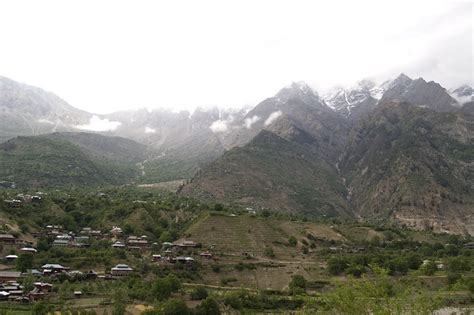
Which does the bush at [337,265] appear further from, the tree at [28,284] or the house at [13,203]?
the house at [13,203]

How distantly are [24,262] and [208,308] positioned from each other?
35732 millimetres

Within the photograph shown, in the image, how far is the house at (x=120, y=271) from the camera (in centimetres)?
8789

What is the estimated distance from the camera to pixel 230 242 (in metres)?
117

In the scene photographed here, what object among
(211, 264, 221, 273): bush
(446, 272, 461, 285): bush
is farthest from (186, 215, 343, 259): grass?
(446, 272, 461, 285): bush

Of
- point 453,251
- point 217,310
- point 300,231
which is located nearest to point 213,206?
point 300,231

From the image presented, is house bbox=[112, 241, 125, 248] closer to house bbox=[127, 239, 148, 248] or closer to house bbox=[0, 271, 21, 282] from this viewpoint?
house bbox=[127, 239, 148, 248]

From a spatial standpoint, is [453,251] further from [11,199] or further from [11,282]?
[11,199]

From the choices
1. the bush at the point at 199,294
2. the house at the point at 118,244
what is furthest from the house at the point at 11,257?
the bush at the point at 199,294

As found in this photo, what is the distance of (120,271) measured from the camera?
3484 inches

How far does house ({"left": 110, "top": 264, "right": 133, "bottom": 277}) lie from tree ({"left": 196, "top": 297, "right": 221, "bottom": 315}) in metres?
21.2

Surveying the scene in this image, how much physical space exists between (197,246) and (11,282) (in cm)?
4317

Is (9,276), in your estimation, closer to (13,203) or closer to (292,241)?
(13,203)

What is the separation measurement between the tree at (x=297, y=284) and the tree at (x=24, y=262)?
46.0m

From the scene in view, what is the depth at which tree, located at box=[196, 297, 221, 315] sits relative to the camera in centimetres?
Answer: 7181
